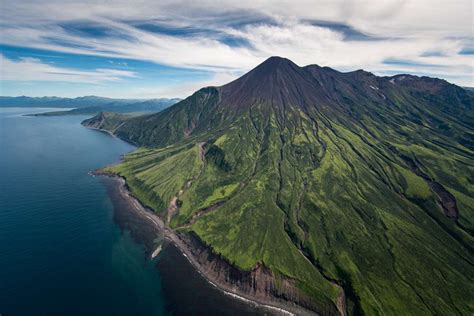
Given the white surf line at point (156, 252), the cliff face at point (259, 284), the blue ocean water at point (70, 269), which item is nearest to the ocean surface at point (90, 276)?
the blue ocean water at point (70, 269)

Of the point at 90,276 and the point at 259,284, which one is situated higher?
the point at 90,276

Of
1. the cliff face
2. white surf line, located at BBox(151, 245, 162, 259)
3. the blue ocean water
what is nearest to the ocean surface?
the blue ocean water

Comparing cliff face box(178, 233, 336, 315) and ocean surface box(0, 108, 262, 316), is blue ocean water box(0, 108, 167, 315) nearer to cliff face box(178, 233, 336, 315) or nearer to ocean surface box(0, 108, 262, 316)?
ocean surface box(0, 108, 262, 316)

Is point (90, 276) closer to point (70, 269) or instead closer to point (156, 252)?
point (70, 269)

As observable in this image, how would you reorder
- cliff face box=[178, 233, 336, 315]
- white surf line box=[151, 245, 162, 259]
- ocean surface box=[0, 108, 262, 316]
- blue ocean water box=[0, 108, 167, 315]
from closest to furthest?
blue ocean water box=[0, 108, 167, 315], ocean surface box=[0, 108, 262, 316], cliff face box=[178, 233, 336, 315], white surf line box=[151, 245, 162, 259]

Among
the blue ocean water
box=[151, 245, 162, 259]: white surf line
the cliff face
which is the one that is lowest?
the cliff face

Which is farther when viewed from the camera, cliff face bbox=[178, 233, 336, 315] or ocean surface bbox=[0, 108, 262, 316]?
cliff face bbox=[178, 233, 336, 315]

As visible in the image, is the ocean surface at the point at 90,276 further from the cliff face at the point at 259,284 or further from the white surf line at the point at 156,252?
the cliff face at the point at 259,284

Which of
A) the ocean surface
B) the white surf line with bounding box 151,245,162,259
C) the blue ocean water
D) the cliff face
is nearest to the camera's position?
the blue ocean water

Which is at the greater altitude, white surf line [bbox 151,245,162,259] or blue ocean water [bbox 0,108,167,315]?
blue ocean water [bbox 0,108,167,315]

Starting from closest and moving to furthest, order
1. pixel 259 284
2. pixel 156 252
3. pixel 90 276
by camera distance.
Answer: pixel 90 276 < pixel 259 284 < pixel 156 252

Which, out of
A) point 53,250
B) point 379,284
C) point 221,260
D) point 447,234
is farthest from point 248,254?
point 447,234

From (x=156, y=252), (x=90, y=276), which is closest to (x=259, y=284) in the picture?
A: (x=156, y=252)
